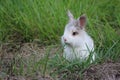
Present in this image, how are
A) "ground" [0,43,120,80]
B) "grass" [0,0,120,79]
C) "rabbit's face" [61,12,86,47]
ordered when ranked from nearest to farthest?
1. "ground" [0,43,120,80]
2. "rabbit's face" [61,12,86,47]
3. "grass" [0,0,120,79]

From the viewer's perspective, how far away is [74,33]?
5527 millimetres

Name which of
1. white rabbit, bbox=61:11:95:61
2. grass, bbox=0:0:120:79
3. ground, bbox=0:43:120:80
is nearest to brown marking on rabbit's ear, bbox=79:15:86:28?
white rabbit, bbox=61:11:95:61

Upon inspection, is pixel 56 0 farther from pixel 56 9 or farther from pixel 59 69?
pixel 59 69

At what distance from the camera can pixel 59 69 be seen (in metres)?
5.30

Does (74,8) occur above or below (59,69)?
above

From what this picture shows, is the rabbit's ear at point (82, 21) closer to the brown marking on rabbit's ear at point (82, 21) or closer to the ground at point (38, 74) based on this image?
the brown marking on rabbit's ear at point (82, 21)

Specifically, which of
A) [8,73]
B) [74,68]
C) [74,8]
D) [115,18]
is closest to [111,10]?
[115,18]

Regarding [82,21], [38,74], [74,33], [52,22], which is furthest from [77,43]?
[52,22]

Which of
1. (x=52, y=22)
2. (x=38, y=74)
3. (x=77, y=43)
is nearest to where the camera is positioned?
(x=38, y=74)

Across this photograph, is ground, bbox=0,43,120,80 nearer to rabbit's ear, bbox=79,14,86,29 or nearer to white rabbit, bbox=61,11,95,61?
white rabbit, bbox=61,11,95,61

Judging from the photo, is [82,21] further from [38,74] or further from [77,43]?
[38,74]

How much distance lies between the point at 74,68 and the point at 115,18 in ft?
5.10

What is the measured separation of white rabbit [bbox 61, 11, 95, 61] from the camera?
5469 mm

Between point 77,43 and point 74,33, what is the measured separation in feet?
0.43
